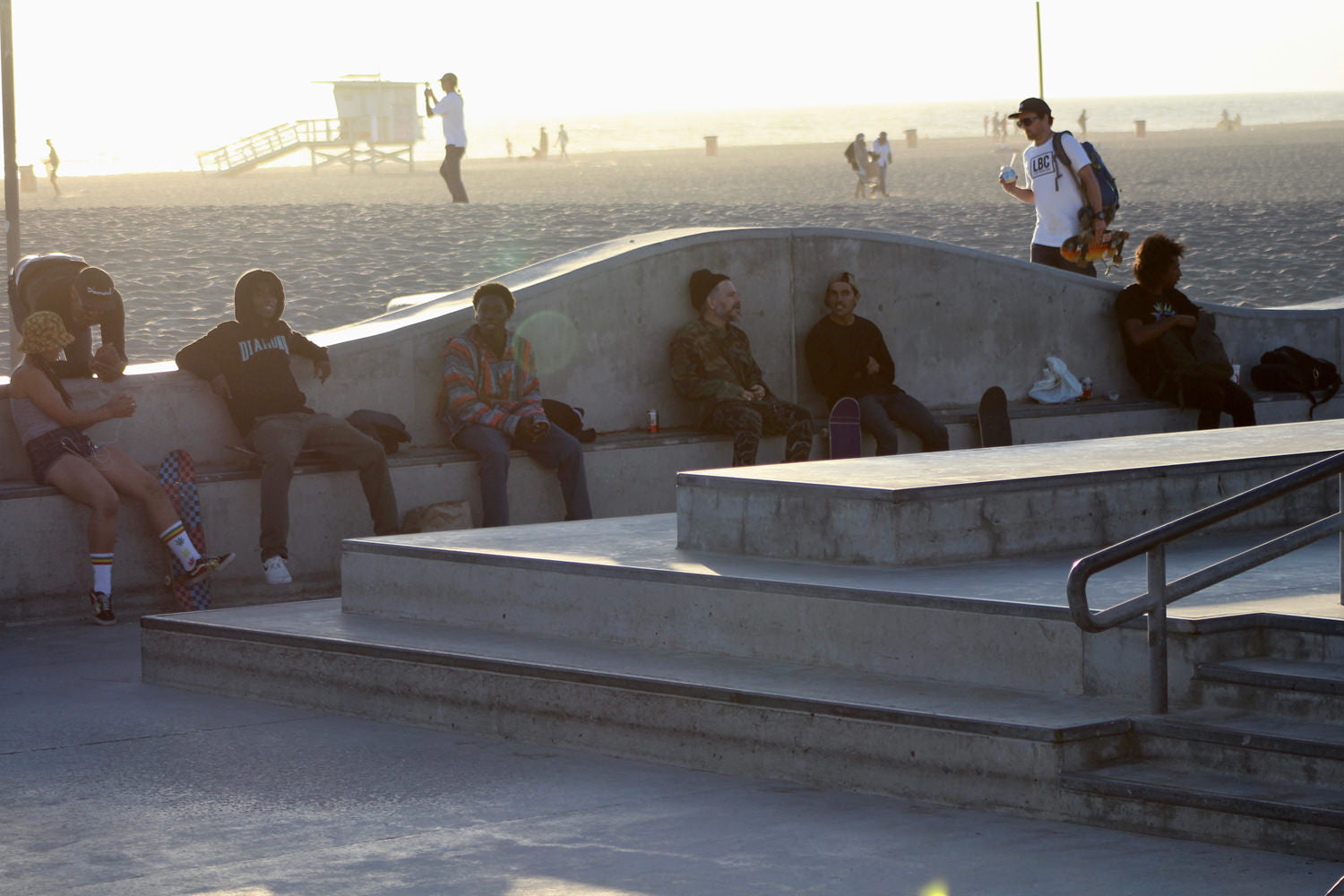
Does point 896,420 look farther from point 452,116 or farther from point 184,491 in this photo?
point 452,116

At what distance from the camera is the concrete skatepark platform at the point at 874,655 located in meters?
4.64

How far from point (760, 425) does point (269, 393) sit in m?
2.76

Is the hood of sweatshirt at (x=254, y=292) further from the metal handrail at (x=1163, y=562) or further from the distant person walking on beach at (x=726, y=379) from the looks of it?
the metal handrail at (x=1163, y=562)

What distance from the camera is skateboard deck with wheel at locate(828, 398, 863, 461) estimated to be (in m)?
10.3

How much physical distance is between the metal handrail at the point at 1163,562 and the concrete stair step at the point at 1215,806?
0.95ft

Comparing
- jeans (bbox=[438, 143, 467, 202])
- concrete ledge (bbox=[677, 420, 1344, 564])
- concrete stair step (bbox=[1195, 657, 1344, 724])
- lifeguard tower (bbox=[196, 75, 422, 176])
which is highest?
lifeguard tower (bbox=[196, 75, 422, 176])

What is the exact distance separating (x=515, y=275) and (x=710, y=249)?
1.17m

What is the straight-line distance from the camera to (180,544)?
8398mm

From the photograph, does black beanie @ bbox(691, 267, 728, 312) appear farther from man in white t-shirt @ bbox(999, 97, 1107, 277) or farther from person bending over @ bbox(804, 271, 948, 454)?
man in white t-shirt @ bbox(999, 97, 1107, 277)

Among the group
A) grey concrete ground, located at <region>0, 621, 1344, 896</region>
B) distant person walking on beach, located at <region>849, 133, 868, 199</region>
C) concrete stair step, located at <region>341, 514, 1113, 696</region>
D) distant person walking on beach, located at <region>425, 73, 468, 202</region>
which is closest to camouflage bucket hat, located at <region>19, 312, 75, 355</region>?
concrete stair step, located at <region>341, 514, 1113, 696</region>

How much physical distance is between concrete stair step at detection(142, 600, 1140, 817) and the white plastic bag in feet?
20.0

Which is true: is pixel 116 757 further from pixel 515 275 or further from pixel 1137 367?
pixel 1137 367

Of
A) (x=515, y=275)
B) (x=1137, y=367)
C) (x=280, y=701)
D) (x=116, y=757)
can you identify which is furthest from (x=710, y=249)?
(x=116, y=757)

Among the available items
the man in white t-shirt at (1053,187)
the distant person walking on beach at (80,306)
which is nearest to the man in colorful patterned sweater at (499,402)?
the distant person walking on beach at (80,306)
